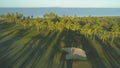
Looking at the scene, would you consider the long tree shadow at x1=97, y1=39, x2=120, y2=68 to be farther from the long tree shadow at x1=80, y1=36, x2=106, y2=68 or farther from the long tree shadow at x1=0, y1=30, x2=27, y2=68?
the long tree shadow at x1=0, y1=30, x2=27, y2=68

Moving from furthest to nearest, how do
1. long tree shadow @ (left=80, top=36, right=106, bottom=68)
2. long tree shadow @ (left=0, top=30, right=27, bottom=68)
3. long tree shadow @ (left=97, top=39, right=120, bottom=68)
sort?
long tree shadow @ (left=97, top=39, right=120, bottom=68)
long tree shadow @ (left=80, top=36, right=106, bottom=68)
long tree shadow @ (left=0, top=30, right=27, bottom=68)

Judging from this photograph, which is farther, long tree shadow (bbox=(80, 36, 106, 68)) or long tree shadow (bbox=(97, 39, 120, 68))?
long tree shadow (bbox=(97, 39, 120, 68))

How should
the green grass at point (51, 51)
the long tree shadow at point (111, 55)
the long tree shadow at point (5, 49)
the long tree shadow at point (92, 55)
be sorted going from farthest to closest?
the long tree shadow at point (111, 55), the long tree shadow at point (92, 55), the green grass at point (51, 51), the long tree shadow at point (5, 49)

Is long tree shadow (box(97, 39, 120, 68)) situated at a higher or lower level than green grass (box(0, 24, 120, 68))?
lower

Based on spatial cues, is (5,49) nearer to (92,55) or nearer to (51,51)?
(51,51)

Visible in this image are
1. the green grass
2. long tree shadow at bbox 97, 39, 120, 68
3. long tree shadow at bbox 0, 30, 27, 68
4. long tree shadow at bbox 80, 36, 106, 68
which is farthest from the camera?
long tree shadow at bbox 97, 39, 120, 68

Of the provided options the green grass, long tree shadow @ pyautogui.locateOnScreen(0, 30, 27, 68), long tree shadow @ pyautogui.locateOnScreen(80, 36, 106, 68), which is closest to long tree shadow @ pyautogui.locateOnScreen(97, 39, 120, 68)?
the green grass

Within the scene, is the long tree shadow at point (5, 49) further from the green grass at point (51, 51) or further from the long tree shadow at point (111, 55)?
the long tree shadow at point (111, 55)

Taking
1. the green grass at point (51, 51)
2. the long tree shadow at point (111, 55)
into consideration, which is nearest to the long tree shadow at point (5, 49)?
the green grass at point (51, 51)

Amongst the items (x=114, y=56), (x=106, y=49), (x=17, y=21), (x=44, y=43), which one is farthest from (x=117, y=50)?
(x=17, y=21)
